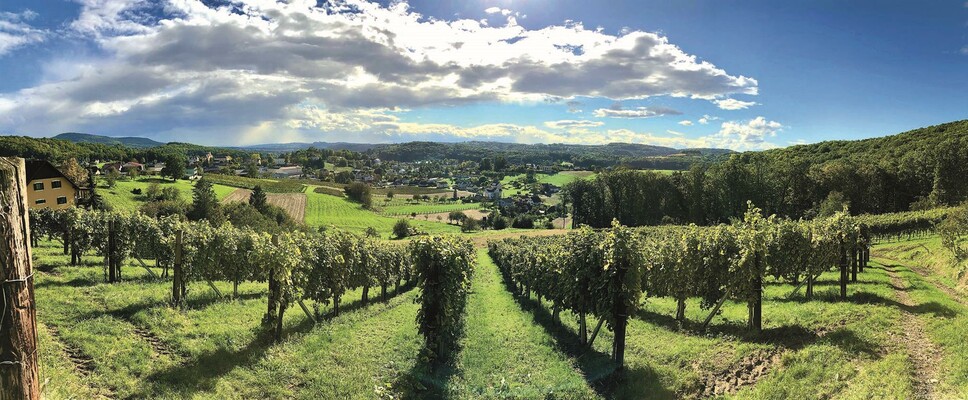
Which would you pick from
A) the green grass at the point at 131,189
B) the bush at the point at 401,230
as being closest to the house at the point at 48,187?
the green grass at the point at 131,189

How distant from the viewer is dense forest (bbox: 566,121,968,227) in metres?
50.9

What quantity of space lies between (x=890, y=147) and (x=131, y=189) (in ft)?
451

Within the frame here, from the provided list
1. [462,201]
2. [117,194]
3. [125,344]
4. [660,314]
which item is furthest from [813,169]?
[117,194]

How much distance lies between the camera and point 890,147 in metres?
72.6

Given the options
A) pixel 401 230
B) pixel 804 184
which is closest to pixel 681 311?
pixel 804 184

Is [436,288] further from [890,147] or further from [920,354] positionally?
[890,147]

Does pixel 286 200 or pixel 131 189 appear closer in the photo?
pixel 131 189

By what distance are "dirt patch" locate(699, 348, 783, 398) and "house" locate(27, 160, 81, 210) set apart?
66760mm

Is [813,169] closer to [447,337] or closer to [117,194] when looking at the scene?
[447,337]

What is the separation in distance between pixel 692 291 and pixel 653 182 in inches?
2813

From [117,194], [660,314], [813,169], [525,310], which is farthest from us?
[117,194]

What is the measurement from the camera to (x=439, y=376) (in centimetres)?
1292

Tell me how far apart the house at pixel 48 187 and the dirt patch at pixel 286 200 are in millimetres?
35266

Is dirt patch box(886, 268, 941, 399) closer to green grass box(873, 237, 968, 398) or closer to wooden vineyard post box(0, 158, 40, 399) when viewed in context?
green grass box(873, 237, 968, 398)
